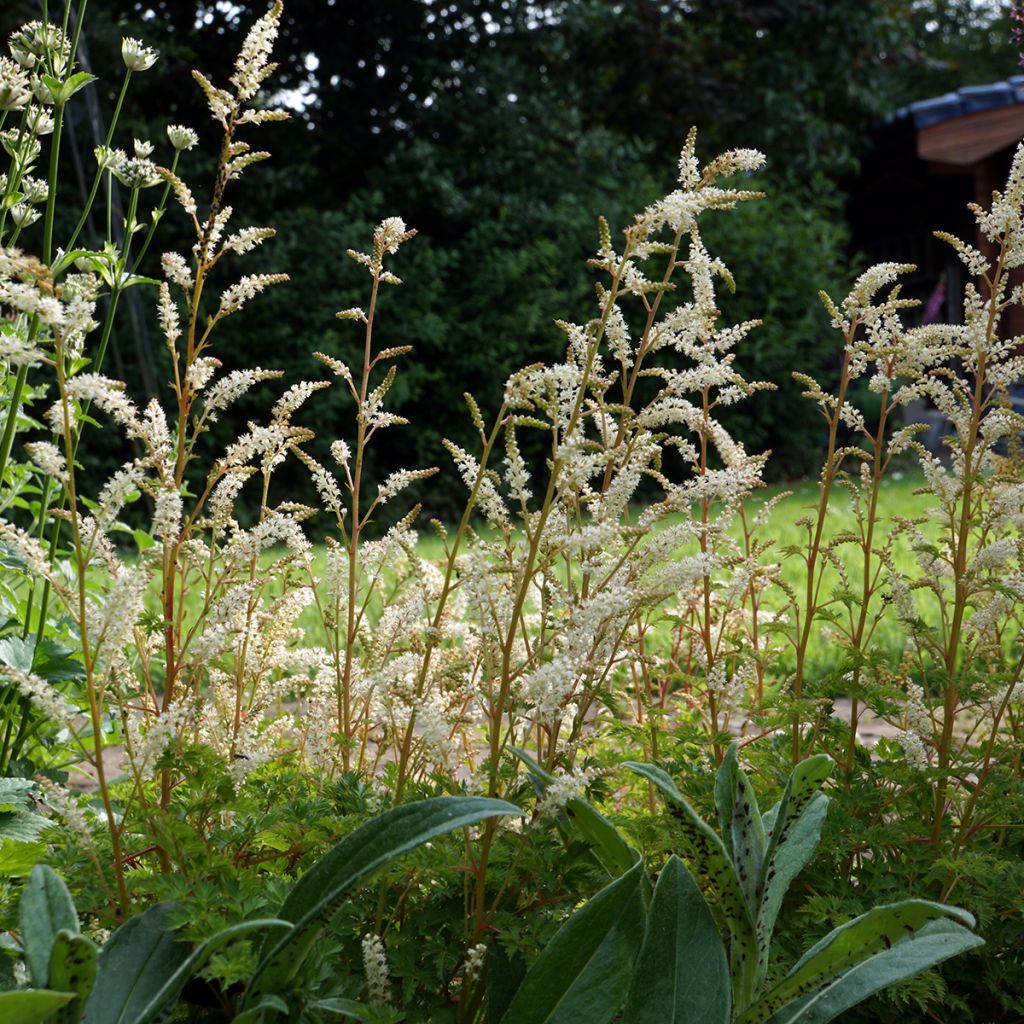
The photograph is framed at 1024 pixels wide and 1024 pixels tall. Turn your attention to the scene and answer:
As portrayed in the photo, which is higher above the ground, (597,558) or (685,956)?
(597,558)

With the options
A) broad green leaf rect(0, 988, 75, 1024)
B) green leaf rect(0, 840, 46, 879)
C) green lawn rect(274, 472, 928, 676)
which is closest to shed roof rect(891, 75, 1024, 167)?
green lawn rect(274, 472, 928, 676)

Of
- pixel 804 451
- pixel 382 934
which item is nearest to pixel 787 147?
pixel 804 451

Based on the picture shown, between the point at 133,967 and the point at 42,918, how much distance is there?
143 mm

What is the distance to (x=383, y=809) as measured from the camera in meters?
1.72

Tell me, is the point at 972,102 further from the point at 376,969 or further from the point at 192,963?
the point at 192,963

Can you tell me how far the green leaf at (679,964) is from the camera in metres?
1.47

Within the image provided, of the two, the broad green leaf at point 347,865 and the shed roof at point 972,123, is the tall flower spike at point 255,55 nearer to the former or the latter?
the broad green leaf at point 347,865

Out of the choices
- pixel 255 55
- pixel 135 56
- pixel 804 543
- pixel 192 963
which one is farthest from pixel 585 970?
pixel 804 543

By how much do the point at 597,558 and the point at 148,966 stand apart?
82 cm

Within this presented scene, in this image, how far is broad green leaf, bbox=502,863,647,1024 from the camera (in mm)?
1430

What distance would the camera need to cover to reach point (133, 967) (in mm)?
1383

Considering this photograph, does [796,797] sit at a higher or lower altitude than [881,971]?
higher

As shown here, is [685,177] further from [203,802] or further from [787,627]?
[203,802]

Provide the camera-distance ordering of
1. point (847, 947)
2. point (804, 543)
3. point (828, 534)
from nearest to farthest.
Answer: point (847, 947)
point (804, 543)
point (828, 534)
